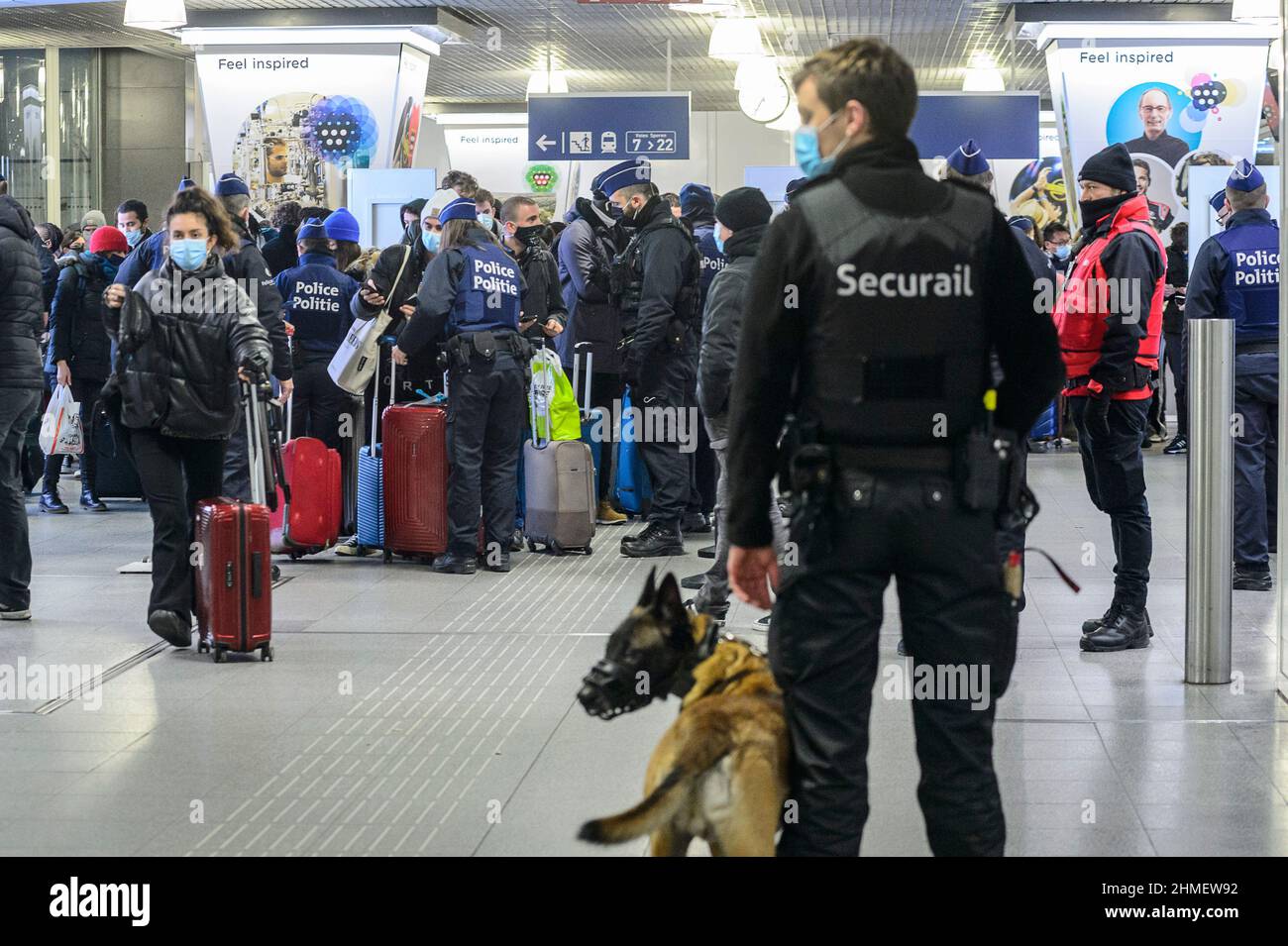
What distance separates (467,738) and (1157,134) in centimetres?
1266

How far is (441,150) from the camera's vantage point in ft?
84.6

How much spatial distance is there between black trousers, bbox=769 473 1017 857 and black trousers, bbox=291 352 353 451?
261 inches

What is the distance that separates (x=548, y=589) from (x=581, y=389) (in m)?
2.69

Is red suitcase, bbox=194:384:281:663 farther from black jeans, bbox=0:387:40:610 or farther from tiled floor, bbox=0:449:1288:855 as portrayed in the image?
black jeans, bbox=0:387:40:610

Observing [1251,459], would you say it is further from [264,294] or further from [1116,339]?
[264,294]

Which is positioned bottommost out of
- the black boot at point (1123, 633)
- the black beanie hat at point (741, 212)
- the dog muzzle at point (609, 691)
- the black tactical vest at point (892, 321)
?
the black boot at point (1123, 633)

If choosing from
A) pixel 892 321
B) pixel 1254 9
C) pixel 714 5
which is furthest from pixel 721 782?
pixel 714 5

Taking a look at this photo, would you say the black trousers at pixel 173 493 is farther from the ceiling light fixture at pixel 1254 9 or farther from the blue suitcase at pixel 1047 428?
the blue suitcase at pixel 1047 428

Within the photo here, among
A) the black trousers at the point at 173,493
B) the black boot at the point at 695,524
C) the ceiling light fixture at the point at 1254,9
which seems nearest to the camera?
the black trousers at the point at 173,493

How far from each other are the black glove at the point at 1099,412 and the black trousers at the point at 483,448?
3.16 m

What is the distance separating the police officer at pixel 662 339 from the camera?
870 centimetres

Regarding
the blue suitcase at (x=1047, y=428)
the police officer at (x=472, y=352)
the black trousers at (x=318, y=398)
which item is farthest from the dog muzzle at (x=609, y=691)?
the blue suitcase at (x=1047, y=428)
